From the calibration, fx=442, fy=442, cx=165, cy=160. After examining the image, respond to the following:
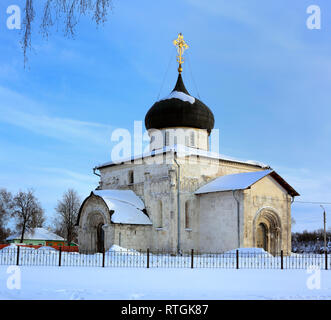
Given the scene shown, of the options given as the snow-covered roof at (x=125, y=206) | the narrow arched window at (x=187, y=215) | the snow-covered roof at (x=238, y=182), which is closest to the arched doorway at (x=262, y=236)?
the snow-covered roof at (x=238, y=182)

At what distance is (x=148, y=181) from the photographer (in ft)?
86.5

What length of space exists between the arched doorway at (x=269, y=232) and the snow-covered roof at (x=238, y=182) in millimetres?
1794

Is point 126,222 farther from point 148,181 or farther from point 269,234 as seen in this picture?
point 269,234

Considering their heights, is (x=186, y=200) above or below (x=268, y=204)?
above

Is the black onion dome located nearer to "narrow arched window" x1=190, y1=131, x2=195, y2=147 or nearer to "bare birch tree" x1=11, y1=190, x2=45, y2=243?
"narrow arched window" x1=190, y1=131, x2=195, y2=147

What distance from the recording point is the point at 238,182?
78.7ft

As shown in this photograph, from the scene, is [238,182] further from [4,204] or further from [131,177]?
[4,204]

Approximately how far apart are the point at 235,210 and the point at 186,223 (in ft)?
10.8

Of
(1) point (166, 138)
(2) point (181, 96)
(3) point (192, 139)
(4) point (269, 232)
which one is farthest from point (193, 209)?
(2) point (181, 96)

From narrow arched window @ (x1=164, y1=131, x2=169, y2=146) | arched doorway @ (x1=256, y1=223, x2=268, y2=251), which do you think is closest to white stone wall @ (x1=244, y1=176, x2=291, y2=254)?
arched doorway @ (x1=256, y1=223, x2=268, y2=251)

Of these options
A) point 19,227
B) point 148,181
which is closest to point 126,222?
point 148,181

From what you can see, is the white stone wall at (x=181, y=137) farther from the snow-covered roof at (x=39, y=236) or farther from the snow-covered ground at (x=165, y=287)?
the snow-covered roof at (x=39, y=236)

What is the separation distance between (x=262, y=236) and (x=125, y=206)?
26.0ft
